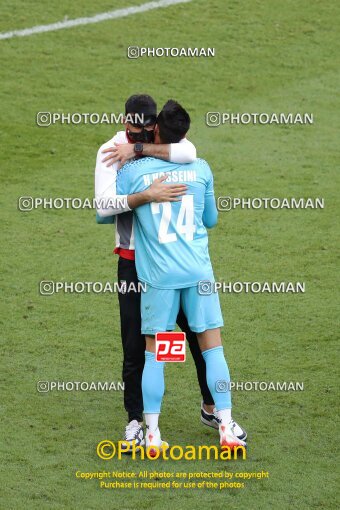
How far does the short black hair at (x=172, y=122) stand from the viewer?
618 centimetres

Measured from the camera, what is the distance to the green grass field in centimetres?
623

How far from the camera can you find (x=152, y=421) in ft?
20.7

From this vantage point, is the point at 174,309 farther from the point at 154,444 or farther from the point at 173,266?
the point at 154,444

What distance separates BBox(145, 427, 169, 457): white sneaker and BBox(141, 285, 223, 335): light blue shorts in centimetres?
54

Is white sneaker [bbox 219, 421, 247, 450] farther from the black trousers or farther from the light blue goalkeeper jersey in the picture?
the light blue goalkeeper jersey

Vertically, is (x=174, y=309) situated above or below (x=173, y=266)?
below

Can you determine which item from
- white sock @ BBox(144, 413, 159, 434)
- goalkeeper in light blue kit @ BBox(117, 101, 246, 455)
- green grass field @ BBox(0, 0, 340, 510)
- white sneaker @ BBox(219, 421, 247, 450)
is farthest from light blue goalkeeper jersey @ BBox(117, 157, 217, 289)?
green grass field @ BBox(0, 0, 340, 510)

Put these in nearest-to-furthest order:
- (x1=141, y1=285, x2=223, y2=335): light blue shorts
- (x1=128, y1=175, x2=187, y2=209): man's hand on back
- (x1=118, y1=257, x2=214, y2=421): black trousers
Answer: (x1=128, y1=175, x2=187, y2=209): man's hand on back → (x1=141, y1=285, x2=223, y2=335): light blue shorts → (x1=118, y1=257, x2=214, y2=421): black trousers

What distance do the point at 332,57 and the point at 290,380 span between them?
5.91 metres

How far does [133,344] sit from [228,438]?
719mm

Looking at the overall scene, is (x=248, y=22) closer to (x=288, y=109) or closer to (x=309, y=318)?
(x=288, y=109)

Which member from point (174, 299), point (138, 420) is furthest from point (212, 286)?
point (138, 420)

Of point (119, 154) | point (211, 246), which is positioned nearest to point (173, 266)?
point (119, 154)

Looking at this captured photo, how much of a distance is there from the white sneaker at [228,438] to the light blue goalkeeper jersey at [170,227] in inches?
31.0
